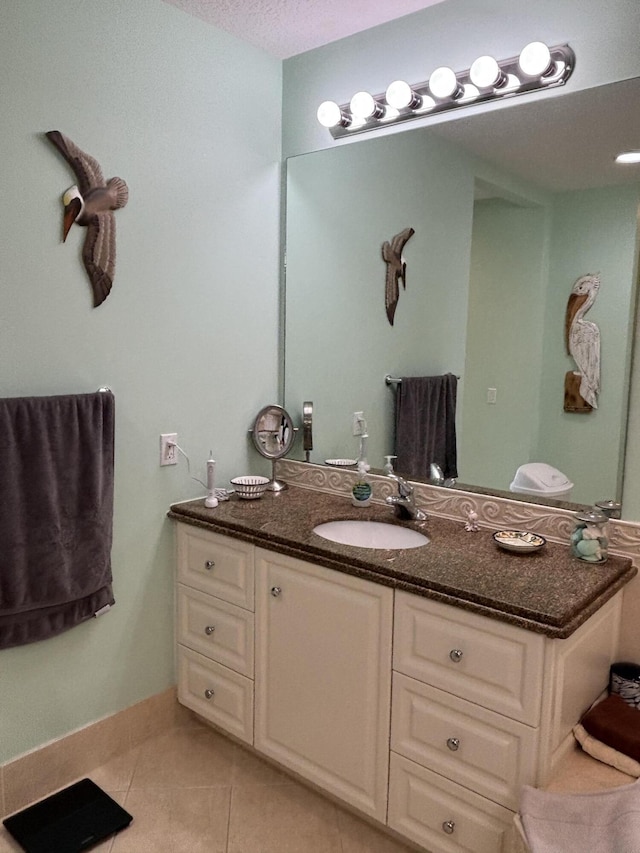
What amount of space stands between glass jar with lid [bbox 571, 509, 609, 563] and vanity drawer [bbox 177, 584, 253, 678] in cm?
98

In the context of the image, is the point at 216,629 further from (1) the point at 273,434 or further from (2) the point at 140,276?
(2) the point at 140,276

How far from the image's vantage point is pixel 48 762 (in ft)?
6.49

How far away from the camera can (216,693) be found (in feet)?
7.16

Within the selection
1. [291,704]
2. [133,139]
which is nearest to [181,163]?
[133,139]

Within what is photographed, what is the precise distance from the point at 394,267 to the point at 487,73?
637 millimetres

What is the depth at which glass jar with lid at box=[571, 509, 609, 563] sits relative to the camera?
172 cm

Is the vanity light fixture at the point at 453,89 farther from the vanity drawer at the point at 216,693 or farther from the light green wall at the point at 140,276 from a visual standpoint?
the vanity drawer at the point at 216,693

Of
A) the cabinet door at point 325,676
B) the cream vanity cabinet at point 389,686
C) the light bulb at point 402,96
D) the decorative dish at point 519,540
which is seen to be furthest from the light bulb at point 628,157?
the cabinet door at point 325,676

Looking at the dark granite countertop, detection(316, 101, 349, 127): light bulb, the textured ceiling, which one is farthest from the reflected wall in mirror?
the textured ceiling

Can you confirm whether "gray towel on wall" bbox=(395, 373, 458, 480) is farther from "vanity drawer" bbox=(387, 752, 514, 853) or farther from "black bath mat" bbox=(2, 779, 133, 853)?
"black bath mat" bbox=(2, 779, 133, 853)

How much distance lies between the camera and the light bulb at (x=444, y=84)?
196 centimetres

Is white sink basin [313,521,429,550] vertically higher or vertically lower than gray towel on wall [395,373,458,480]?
lower

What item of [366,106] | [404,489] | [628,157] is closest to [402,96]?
[366,106]

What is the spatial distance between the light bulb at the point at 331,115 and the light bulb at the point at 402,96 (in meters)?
0.20
